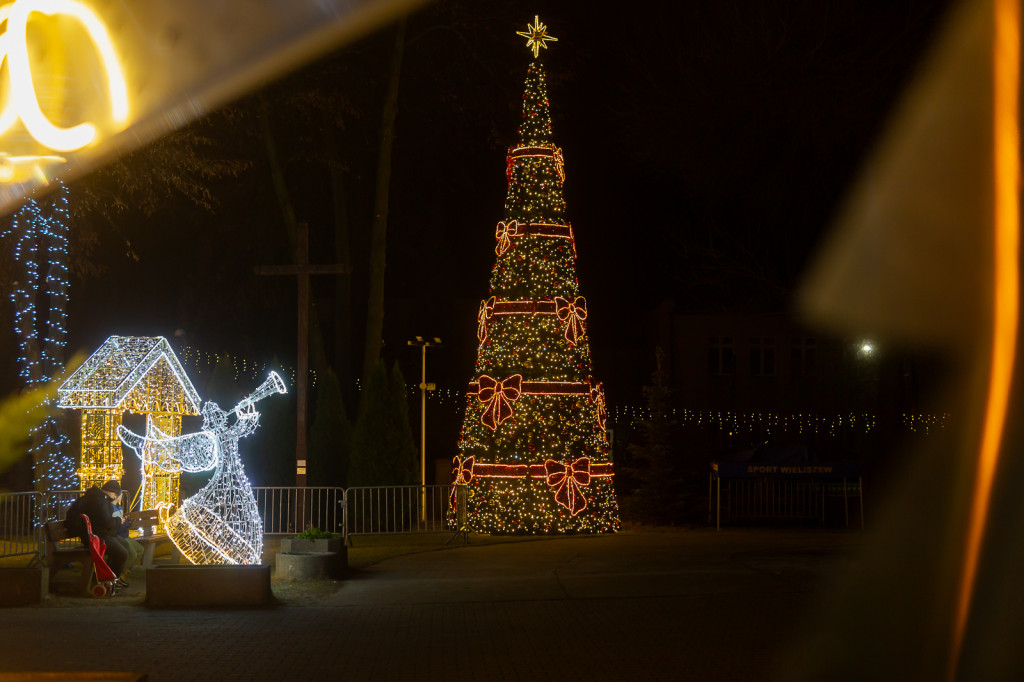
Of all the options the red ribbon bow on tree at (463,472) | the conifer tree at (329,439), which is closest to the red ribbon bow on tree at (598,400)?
the red ribbon bow on tree at (463,472)

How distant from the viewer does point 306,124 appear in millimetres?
26609

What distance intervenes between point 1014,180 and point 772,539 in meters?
11.2

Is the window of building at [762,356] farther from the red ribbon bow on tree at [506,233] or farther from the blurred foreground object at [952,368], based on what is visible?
the blurred foreground object at [952,368]

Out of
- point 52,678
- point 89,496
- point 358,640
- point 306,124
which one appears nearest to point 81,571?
point 89,496

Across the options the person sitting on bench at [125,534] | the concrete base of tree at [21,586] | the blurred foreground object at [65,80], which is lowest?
the concrete base of tree at [21,586]

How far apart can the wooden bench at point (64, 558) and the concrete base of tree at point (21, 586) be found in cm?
51

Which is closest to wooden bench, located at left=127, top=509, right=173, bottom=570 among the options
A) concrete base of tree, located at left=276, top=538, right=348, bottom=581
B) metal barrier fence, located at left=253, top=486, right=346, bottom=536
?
concrete base of tree, located at left=276, top=538, right=348, bottom=581

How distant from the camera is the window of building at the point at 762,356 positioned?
41.9m

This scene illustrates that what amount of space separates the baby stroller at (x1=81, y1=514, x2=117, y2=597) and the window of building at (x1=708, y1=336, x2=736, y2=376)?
3129 cm

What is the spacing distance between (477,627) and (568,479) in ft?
27.5

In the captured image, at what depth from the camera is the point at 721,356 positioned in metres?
41.6

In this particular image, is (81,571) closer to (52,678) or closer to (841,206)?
(52,678)

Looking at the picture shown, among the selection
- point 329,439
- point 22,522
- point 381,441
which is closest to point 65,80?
point 22,522

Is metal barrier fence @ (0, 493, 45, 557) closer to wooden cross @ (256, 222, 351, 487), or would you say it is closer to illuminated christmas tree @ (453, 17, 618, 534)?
wooden cross @ (256, 222, 351, 487)
